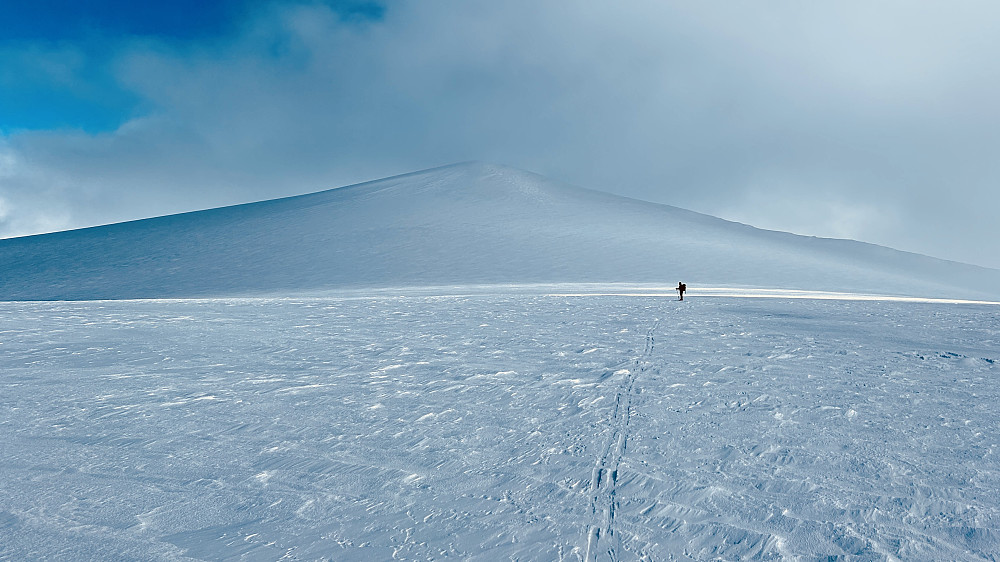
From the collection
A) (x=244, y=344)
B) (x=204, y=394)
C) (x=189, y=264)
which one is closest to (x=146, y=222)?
(x=189, y=264)

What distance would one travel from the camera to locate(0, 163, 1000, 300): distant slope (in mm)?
29672

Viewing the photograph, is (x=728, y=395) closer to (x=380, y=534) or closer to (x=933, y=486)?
(x=933, y=486)

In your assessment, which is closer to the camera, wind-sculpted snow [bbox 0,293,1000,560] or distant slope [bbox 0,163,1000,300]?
wind-sculpted snow [bbox 0,293,1000,560]

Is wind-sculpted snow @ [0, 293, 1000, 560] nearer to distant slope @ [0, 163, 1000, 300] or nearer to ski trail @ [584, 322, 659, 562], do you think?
ski trail @ [584, 322, 659, 562]

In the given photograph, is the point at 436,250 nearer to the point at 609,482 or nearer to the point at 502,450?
the point at 502,450

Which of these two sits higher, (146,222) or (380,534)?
(146,222)

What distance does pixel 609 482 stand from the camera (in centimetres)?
414

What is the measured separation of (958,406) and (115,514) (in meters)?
6.92

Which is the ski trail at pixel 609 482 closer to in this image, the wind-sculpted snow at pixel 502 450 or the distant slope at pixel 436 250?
the wind-sculpted snow at pixel 502 450

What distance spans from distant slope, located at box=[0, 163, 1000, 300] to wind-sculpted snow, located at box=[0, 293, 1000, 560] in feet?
63.7

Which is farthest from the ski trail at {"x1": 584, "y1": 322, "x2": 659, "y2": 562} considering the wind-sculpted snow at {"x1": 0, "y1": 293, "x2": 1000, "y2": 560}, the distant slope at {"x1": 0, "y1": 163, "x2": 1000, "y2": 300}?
the distant slope at {"x1": 0, "y1": 163, "x2": 1000, "y2": 300}

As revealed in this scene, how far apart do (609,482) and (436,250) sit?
101 ft

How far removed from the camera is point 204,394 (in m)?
6.75

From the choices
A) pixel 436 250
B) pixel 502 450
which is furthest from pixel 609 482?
pixel 436 250
